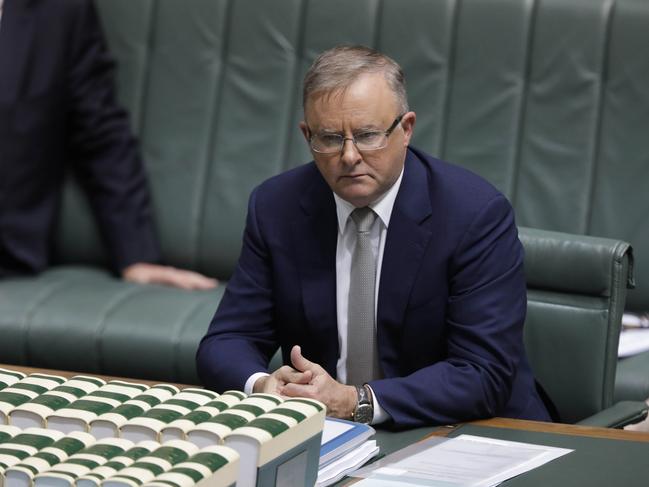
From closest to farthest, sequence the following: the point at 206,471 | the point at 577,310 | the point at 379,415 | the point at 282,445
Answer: the point at 206,471, the point at 282,445, the point at 379,415, the point at 577,310

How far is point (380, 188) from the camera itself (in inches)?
98.8

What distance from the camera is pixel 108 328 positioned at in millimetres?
3922

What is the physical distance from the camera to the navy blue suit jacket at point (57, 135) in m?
4.34

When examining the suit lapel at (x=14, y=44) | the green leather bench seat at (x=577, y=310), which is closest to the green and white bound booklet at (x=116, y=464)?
the green leather bench seat at (x=577, y=310)

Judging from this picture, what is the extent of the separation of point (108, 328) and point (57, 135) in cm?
91

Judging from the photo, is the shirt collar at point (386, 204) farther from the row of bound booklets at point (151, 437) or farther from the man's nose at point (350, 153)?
the row of bound booklets at point (151, 437)

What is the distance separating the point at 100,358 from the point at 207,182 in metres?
0.84

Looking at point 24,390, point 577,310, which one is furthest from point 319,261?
point 24,390

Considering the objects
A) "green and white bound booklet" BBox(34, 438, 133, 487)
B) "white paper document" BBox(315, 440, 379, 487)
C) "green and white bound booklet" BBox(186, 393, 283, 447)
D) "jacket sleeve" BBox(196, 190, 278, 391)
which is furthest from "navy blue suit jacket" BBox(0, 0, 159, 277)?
"green and white bound booklet" BBox(34, 438, 133, 487)

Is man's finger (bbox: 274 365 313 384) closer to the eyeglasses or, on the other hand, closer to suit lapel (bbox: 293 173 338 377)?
suit lapel (bbox: 293 173 338 377)

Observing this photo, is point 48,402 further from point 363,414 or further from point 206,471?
point 363,414

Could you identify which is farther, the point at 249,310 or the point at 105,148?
the point at 105,148

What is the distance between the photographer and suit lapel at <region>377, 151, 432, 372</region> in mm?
2523

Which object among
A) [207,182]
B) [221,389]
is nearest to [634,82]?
[207,182]
